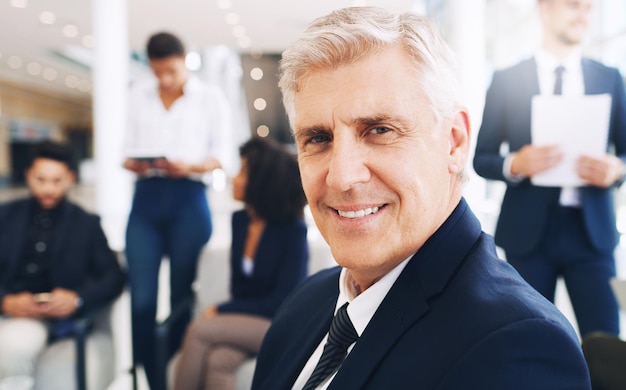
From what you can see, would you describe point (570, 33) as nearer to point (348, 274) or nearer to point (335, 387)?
point (348, 274)

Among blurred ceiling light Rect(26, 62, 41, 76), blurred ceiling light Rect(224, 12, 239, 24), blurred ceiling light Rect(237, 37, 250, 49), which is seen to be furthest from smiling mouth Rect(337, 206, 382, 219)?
blurred ceiling light Rect(26, 62, 41, 76)

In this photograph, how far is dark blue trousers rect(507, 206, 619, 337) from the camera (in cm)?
182

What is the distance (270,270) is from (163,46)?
121cm

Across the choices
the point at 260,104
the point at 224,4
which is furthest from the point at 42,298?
the point at 260,104

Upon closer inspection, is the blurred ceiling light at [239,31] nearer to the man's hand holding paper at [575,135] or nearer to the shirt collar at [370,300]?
the man's hand holding paper at [575,135]

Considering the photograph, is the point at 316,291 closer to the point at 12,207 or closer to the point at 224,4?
the point at 12,207

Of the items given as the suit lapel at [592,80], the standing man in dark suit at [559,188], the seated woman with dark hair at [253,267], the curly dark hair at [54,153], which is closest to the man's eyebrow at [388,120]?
the standing man in dark suit at [559,188]

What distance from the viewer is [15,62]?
14156 millimetres

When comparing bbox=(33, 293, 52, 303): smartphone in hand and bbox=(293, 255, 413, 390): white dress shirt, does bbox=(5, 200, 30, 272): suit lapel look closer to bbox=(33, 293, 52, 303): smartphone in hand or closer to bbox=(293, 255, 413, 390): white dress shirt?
bbox=(33, 293, 52, 303): smartphone in hand

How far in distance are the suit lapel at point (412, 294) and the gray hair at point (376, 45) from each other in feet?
0.64

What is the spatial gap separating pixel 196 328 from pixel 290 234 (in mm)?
633

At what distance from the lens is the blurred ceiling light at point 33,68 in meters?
14.5

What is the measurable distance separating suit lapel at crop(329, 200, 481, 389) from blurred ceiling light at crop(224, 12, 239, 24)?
846 cm

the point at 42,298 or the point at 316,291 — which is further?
the point at 42,298
